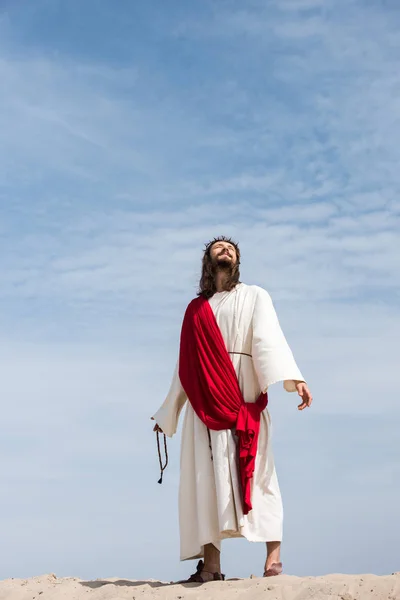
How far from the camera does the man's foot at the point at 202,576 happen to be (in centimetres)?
706

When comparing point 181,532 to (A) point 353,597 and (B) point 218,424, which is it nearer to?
(B) point 218,424

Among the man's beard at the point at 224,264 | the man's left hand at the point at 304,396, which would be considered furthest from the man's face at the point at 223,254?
the man's left hand at the point at 304,396

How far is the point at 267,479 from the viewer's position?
7.10 metres

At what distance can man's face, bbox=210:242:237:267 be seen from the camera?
25.3 ft

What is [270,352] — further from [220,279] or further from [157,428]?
[157,428]

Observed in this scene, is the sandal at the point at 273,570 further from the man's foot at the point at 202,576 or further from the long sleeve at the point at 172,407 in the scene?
the long sleeve at the point at 172,407

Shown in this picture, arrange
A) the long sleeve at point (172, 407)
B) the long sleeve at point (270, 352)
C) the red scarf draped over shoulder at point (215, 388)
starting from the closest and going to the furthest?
the red scarf draped over shoulder at point (215, 388) < the long sleeve at point (270, 352) < the long sleeve at point (172, 407)

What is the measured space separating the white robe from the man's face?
10.7 inches

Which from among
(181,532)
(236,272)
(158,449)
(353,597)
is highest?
(236,272)

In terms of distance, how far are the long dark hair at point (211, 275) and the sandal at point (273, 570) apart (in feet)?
7.48

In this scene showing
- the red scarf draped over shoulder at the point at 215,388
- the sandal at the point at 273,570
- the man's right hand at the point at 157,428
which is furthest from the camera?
the man's right hand at the point at 157,428

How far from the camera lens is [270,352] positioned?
7223mm

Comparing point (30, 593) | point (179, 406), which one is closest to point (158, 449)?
point (179, 406)

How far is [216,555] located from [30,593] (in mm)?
1610
